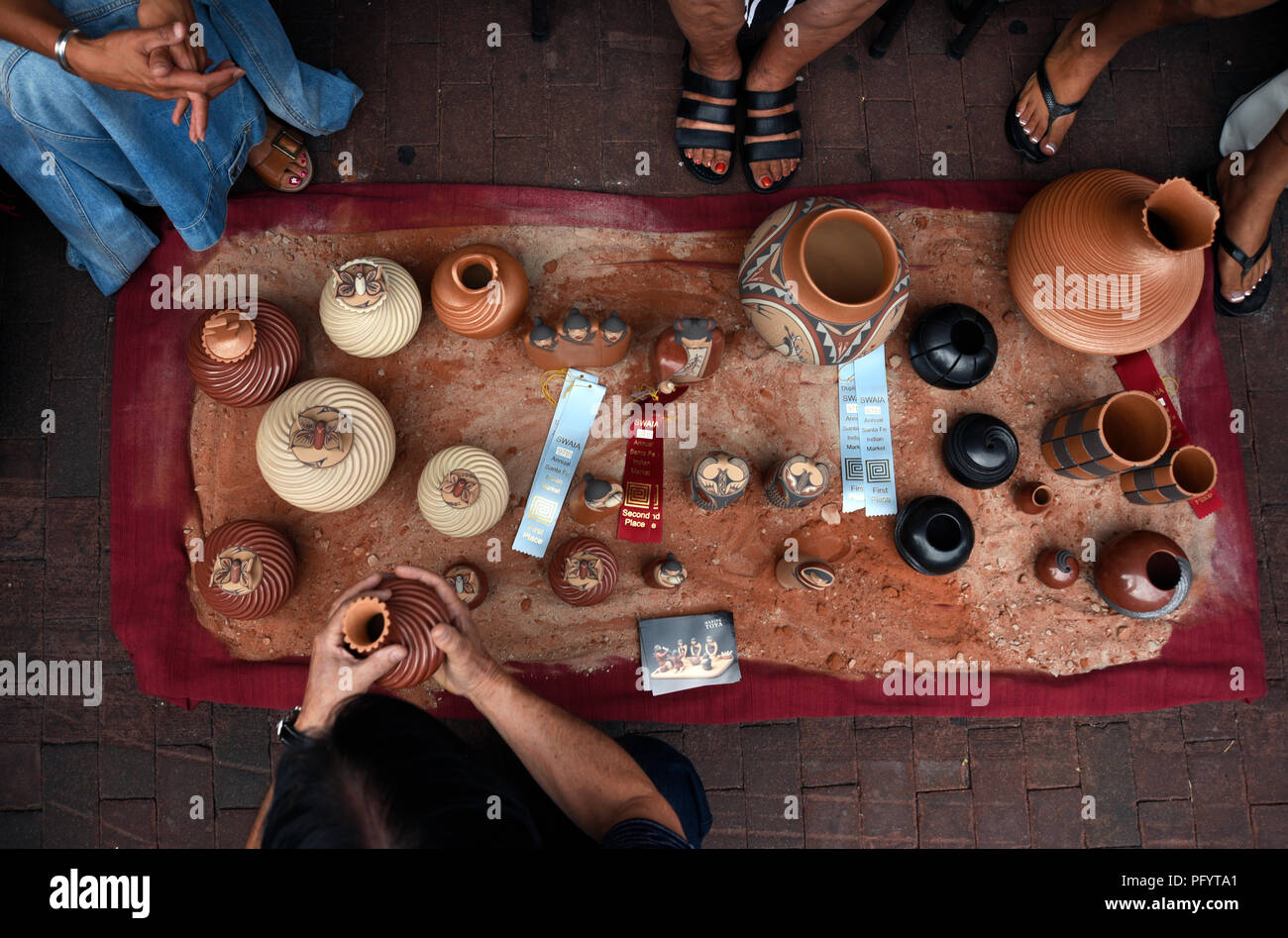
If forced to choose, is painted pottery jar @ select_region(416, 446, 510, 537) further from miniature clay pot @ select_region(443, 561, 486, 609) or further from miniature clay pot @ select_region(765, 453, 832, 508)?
miniature clay pot @ select_region(765, 453, 832, 508)

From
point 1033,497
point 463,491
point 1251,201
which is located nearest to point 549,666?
point 463,491

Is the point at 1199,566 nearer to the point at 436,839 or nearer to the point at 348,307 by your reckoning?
the point at 436,839

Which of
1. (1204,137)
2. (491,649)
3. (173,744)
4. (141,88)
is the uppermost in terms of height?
(1204,137)

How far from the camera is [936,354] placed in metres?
2.51

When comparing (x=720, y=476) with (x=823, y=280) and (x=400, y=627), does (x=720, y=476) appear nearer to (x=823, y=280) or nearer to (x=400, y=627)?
(x=823, y=280)

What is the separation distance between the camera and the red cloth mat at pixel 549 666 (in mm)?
2553

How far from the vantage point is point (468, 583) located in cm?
239

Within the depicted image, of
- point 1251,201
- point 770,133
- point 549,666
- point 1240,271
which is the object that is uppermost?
point 770,133

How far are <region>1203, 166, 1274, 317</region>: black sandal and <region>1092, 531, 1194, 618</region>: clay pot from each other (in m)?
1.13

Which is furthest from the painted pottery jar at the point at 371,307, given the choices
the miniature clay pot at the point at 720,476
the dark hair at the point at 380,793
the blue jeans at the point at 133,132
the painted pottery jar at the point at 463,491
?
the dark hair at the point at 380,793

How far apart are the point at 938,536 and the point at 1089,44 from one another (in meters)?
2.14

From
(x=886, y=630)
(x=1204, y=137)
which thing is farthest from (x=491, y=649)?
(x=1204, y=137)

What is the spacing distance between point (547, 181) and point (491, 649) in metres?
1.91

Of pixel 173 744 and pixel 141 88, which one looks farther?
pixel 173 744
